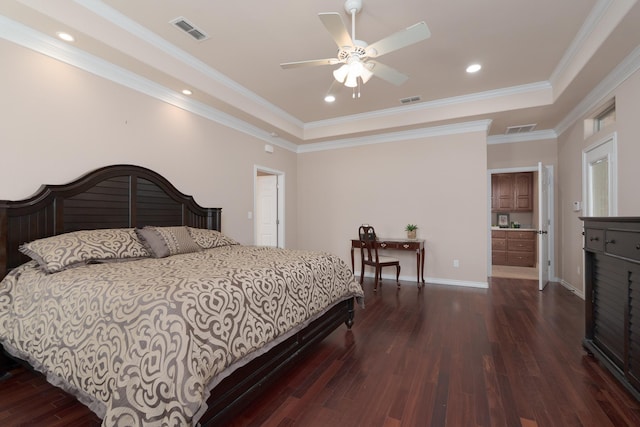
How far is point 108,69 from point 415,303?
4431 mm

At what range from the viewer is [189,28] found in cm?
278

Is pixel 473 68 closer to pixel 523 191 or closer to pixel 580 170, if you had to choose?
pixel 580 170

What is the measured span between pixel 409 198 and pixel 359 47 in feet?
11.0

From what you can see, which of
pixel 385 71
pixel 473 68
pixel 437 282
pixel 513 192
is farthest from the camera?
pixel 513 192

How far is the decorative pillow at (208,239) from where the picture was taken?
10.6 feet

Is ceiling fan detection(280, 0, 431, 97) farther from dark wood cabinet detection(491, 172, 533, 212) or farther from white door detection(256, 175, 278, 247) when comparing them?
dark wood cabinet detection(491, 172, 533, 212)

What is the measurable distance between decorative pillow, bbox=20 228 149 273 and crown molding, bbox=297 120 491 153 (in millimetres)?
4106

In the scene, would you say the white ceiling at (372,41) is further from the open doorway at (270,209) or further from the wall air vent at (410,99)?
the open doorway at (270,209)

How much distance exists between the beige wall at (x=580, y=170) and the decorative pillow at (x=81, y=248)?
15.6ft

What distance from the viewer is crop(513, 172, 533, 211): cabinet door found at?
22.5 ft

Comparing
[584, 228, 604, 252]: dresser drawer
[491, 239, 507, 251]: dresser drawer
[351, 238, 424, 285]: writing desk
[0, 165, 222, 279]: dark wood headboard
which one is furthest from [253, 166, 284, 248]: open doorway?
[491, 239, 507, 251]: dresser drawer

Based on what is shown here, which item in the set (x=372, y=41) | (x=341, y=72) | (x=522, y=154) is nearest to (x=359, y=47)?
(x=341, y=72)

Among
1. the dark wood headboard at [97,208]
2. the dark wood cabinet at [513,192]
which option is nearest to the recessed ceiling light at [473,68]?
the dark wood headboard at [97,208]

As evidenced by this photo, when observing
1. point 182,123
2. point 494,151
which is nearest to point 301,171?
point 182,123
